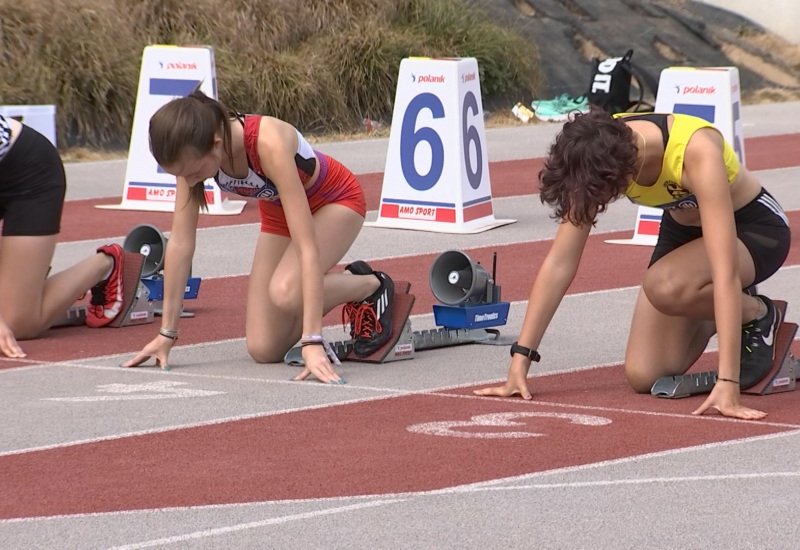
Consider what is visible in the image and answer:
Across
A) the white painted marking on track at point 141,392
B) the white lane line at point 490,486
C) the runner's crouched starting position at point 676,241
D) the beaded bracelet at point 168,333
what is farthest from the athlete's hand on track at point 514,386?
the beaded bracelet at point 168,333

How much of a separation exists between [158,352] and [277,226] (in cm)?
87

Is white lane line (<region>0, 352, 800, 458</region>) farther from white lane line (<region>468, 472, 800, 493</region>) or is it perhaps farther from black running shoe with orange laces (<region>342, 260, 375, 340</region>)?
white lane line (<region>468, 472, 800, 493</region>)

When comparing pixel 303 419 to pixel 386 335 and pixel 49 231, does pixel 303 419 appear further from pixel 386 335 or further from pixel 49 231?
pixel 49 231

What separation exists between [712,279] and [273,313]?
219cm

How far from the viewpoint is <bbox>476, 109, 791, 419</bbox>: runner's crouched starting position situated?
216 inches

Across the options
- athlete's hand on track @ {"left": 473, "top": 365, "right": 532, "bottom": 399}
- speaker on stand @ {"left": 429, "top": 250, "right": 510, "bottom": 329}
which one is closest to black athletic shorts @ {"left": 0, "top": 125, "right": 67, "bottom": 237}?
speaker on stand @ {"left": 429, "top": 250, "right": 510, "bottom": 329}

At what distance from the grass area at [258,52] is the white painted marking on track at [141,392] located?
10.9 meters

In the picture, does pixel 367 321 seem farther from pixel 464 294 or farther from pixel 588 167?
pixel 588 167

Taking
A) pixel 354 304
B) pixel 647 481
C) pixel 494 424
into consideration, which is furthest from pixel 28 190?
pixel 647 481

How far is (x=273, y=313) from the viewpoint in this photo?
7.09 meters

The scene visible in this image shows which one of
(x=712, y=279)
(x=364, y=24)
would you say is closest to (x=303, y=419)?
(x=712, y=279)

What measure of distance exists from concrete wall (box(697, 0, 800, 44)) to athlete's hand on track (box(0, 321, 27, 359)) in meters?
25.1

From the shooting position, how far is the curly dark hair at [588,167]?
17.8 feet

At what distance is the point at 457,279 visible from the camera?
7.71 meters
